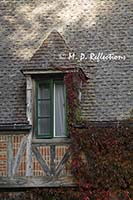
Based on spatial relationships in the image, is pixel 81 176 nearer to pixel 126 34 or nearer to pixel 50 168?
pixel 50 168

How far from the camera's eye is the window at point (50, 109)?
1496 centimetres

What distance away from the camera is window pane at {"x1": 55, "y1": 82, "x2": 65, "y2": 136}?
15008 mm

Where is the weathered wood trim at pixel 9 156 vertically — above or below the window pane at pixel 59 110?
below

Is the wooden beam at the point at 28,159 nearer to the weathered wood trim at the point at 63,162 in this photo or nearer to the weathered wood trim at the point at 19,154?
the weathered wood trim at the point at 19,154

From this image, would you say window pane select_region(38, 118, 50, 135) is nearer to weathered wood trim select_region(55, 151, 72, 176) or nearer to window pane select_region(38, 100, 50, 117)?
window pane select_region(38, 100, 50, 117)

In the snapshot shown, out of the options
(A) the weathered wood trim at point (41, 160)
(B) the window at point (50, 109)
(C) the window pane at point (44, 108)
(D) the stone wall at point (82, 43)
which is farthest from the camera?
(D) the stone wall at point (82, 43)

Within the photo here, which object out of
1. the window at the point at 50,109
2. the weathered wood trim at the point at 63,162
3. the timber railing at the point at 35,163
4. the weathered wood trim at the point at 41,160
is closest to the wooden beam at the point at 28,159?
the timber railing at the point at 35,163

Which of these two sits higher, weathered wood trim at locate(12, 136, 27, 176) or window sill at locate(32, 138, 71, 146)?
window sill at locate(32, 138, 71, 146)

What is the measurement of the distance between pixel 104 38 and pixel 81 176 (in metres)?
4.33

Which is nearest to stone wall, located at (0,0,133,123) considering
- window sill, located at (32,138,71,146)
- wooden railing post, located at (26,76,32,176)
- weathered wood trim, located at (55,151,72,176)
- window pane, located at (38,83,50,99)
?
wooden railing post, located at (26,76,32,176)

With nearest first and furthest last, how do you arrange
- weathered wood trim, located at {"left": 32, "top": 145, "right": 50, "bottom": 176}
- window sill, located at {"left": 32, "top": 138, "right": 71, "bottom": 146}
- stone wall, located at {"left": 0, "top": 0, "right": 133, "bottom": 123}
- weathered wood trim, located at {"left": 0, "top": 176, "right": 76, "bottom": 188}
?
weathered wood trim, located at {"left": 0, "top": 176, "right": 76, "bottom": 188} < weathered wood trim, located at {"left": 32, "top": 145, "right": 50, "bottom": 176} < window sill, located at {"left": 32, "top": 138, "right": 71, "bottom": 146} < stone wall, located at {"left": 0, "top": 0, "right": 133, "bottom": 123}

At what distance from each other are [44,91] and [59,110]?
63 cm

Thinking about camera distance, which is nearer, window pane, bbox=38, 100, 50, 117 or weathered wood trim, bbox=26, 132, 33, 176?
weathered wood trim, bbox=26, 132, 33, 176

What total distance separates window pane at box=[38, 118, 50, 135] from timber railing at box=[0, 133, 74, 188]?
0.90ft
